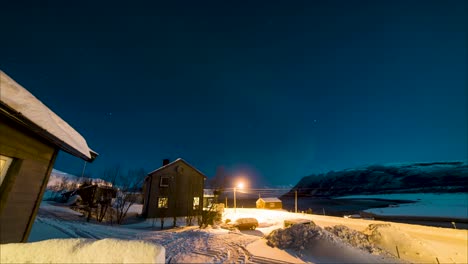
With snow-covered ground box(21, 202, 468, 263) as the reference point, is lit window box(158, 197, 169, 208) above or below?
above

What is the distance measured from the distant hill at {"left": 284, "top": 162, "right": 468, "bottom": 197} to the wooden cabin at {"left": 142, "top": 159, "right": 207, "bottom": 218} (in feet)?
308

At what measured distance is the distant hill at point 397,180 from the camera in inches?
5089

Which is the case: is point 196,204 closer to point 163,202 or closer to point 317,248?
point 163,202

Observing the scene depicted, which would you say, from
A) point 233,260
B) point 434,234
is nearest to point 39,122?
point 233,260

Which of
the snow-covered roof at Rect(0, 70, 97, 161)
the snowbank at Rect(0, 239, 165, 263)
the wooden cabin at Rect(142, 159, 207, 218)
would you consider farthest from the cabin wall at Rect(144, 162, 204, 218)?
the snowbank at Rect(0, 239, 165, 263)

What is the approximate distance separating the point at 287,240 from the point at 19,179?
1301 cm

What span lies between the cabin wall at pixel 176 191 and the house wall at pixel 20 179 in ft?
78.5

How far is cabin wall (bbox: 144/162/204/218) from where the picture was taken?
27797 mm

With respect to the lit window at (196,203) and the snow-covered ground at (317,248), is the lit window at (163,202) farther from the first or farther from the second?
the snow-covered ground at (317,248)

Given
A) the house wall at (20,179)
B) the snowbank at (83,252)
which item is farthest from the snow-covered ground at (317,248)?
the snowbank at (83,252)

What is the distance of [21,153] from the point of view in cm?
426

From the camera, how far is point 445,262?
14.0 meters

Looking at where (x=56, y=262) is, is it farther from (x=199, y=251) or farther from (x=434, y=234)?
(x=434, y=234)

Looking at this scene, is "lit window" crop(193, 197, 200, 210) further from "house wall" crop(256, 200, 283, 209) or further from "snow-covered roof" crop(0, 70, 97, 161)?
"snow-covered roof" crop(0, 70, 97, 161)
